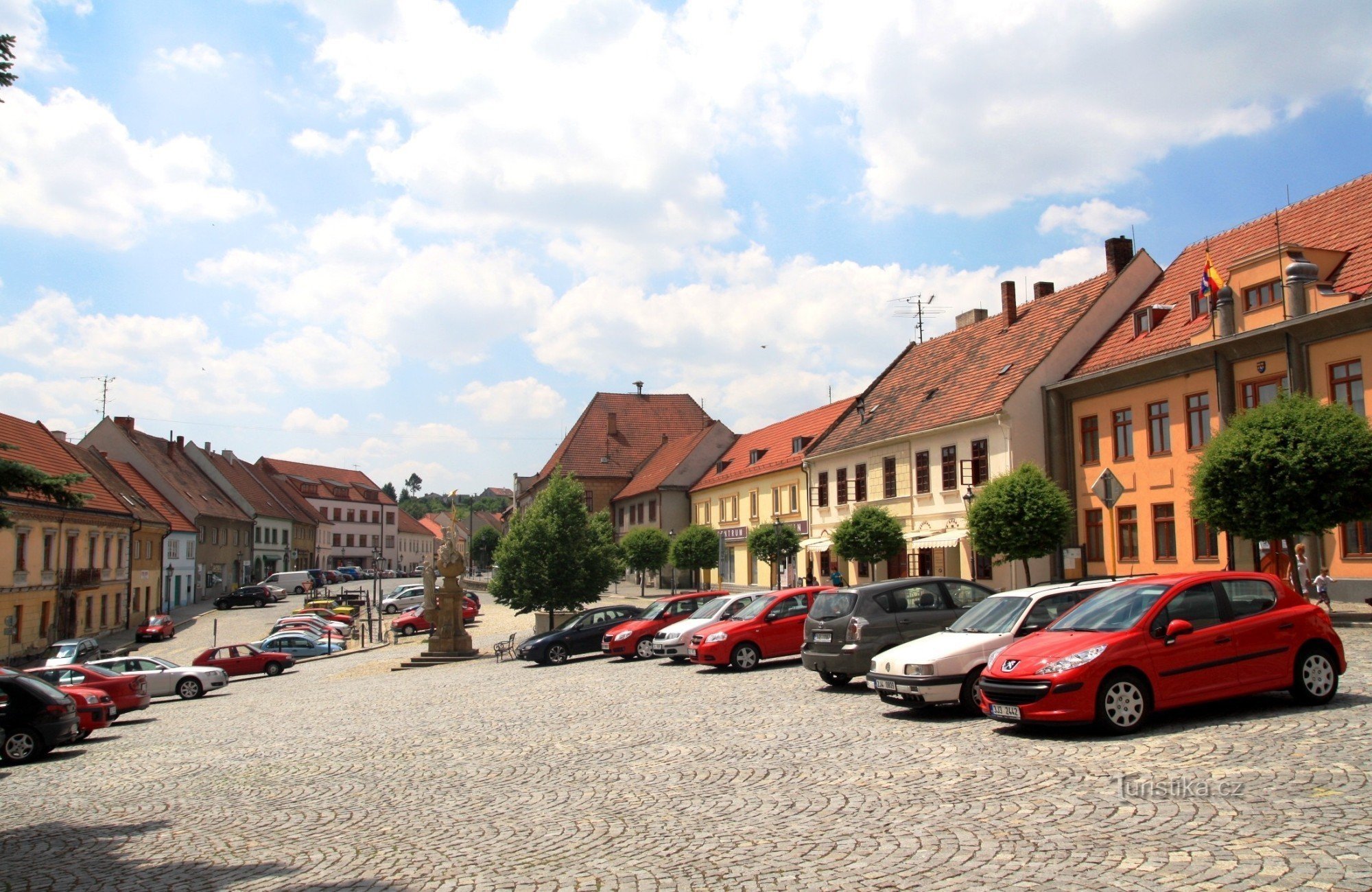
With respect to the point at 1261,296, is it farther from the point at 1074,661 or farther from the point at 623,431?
the point at 623,431

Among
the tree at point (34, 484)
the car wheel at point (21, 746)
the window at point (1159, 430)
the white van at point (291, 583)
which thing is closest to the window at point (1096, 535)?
the window at point (1159, 430)

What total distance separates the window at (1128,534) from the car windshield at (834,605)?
17.8m

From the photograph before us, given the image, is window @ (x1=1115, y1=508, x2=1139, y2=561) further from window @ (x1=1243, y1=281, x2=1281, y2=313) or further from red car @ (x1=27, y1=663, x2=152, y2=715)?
red car @ (x1=27, y1=663, x2=152, y2=715)

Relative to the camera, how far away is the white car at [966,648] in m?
12.6

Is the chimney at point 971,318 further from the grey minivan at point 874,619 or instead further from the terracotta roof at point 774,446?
the grey minivan at point 874,619

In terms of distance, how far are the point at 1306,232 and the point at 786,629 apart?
19292 mm

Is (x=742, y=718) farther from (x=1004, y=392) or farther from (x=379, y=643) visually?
(x=379, y=643)

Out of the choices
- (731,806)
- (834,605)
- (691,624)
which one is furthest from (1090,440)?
(731,806)

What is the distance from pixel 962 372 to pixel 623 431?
4413cm

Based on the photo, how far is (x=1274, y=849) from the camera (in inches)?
256

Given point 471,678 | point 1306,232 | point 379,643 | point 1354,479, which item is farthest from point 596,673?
point 379,643

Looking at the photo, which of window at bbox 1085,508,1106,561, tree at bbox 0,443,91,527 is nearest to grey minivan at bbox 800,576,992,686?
tree at bbox 0,443,91,527

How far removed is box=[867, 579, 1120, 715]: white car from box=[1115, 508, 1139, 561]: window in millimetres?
18808

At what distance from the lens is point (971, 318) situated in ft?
151
